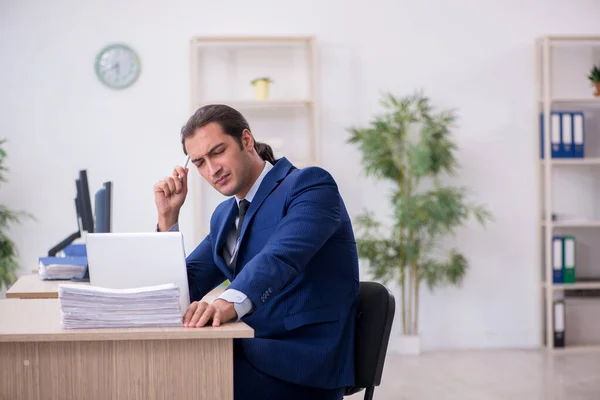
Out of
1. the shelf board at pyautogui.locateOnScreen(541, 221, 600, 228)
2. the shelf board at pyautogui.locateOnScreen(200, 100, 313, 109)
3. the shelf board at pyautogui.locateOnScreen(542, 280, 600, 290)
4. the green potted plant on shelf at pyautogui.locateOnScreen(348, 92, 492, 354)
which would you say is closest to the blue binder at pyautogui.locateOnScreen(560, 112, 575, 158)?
the shelf board at pyautogui.locateOnScreen(541, 221, 600, 228)

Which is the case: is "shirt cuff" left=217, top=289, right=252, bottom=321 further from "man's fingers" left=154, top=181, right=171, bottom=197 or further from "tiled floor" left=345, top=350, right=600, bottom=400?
"tiled floor" left=345, top=350, right=600, bottom=400

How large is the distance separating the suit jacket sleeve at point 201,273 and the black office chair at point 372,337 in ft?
1.55

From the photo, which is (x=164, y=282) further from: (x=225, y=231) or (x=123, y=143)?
(x=123, y=143)

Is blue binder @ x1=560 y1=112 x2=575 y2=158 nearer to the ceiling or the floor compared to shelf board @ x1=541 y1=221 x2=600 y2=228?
nearer to the ceiling

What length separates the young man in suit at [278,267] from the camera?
2051mm

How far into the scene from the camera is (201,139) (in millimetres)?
2316

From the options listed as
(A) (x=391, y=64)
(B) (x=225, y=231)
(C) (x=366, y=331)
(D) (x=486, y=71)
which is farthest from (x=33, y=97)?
(C) (x=366, y=331)

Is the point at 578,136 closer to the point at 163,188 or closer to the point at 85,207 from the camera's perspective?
the point at 85,207

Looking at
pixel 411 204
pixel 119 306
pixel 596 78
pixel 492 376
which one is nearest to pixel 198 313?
pixel 119 306

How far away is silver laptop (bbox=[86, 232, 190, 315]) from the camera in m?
1.97

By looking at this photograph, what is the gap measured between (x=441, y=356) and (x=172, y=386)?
4.13 metres

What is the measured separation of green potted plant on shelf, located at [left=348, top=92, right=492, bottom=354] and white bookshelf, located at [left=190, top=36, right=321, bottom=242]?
40cm

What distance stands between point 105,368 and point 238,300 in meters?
0.33

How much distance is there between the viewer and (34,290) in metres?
3.15
